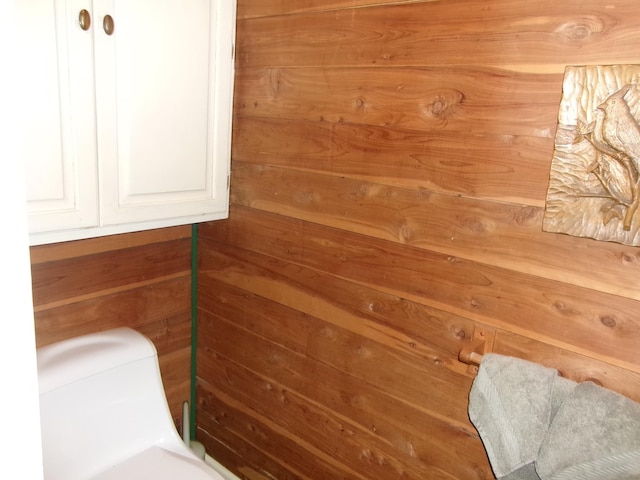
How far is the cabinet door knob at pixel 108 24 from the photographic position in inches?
44.1

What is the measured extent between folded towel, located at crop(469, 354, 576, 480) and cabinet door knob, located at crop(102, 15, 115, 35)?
1.13 metres

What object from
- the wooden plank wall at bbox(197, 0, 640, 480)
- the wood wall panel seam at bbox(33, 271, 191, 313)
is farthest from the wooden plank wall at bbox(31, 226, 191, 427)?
the wooden plank wall at bbox(197, 0, 640, 480)

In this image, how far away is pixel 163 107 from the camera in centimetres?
129

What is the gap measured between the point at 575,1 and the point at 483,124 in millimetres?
267

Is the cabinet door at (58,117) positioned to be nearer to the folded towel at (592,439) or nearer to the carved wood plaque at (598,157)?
the carved wood plaque at (598,157)

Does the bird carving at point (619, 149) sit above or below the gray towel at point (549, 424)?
above

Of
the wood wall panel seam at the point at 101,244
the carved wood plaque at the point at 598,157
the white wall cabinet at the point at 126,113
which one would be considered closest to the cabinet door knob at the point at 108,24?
the white wall cabinet at the point at 126,113

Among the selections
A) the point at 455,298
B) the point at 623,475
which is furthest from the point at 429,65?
the point at 623,475

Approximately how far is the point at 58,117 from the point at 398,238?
0.83 meters

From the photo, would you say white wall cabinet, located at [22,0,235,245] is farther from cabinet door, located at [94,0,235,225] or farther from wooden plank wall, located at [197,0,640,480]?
wooden plank wall, located at [197,0,640,480]

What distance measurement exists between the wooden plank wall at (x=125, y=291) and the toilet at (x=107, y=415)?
8.0 inches

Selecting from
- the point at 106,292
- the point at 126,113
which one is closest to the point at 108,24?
the point at 126,113

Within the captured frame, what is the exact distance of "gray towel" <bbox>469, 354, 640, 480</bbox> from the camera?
2.86 ft

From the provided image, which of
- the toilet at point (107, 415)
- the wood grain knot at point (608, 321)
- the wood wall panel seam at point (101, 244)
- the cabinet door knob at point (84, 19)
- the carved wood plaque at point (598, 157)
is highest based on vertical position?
the cabinet door knob at point (84, 19)
